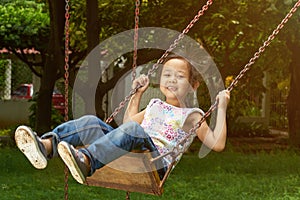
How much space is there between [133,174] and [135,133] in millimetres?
189

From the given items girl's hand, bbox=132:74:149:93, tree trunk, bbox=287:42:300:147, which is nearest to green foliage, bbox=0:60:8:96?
tree trunk, bbox=287:42:300:147

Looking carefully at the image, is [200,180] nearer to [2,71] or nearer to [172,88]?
[172,88]

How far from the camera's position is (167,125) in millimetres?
3602

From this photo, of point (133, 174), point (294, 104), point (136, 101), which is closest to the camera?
point (133, 174)

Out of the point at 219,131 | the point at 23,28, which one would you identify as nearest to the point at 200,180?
the point at 219,131

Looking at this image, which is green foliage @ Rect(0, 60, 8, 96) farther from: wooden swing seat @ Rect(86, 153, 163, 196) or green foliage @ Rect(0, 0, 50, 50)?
wooden swing seat @ Rect(86, 153, 163, 196)

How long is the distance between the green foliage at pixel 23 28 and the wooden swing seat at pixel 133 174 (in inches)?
296

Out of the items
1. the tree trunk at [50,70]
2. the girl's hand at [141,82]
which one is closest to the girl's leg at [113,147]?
the girl's hand at [141,82]

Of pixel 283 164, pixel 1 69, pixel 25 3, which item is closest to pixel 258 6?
pixel 283 164

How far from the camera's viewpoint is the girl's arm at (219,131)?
10.8 ft

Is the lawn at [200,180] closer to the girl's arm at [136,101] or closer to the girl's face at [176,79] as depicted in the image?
the girl's arm at [136,101]

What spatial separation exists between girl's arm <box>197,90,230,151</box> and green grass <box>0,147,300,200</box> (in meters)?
2.41

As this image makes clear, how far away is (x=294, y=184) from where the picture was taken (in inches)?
264

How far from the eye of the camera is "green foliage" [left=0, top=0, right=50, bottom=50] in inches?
415
